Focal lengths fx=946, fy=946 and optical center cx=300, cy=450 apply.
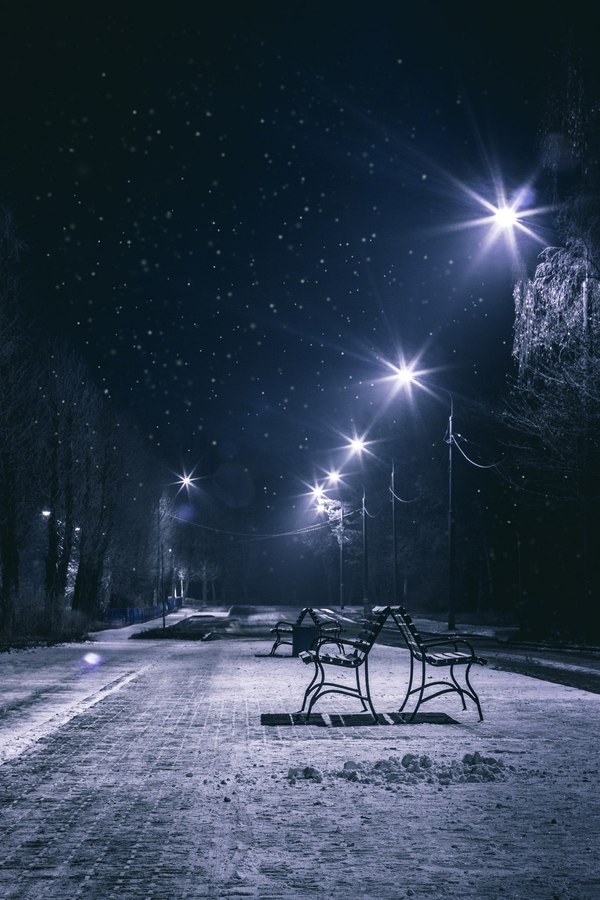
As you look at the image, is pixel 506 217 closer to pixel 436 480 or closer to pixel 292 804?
pixel 292 804

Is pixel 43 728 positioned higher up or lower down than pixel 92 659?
lower down

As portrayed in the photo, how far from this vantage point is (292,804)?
6156 mm

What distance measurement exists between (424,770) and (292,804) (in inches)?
55.7

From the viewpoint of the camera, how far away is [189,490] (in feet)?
385

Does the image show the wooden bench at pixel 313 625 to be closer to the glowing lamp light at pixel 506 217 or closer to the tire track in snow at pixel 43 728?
the tire track in snow at pixel 43 728

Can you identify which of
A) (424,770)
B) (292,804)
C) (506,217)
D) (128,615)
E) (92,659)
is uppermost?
(506,217)

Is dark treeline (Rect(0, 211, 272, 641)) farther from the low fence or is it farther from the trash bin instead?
the trash bin

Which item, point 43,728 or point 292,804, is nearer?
point 292,804

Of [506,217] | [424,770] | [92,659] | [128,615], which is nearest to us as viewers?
[424,770]

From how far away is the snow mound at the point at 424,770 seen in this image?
22.7ft

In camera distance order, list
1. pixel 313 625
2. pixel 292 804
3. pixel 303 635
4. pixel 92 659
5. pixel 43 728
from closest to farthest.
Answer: pixel 292 804, pixel 43 728, pixel 303 635, pixel 92 659, pixel 313 625

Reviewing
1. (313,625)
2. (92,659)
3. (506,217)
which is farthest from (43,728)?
(506,217)

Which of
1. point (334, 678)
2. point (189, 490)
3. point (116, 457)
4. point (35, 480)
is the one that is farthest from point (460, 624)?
point (189, 490)

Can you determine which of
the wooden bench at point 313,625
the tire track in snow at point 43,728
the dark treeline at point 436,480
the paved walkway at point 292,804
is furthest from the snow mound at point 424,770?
the dark treeline at point 436,480
